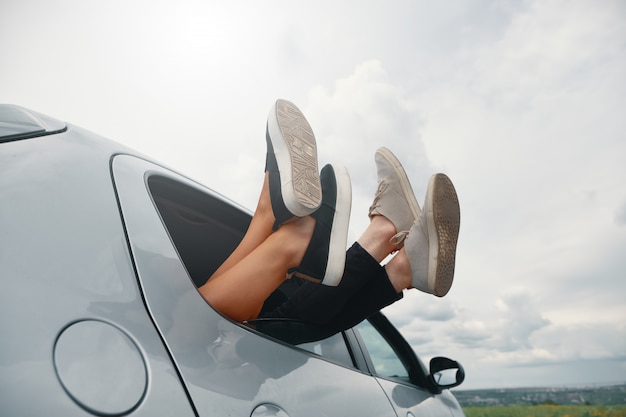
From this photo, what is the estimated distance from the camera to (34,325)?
0.89 metres

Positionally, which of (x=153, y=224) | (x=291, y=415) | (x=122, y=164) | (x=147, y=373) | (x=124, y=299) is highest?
(x=122, y=164)

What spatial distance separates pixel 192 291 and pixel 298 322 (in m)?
0.58

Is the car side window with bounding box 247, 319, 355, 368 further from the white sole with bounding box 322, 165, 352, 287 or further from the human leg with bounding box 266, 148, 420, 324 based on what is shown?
the white sole with bounding box 322, 165, 352, 287

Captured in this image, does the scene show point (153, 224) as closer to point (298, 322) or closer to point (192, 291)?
point (192, 291)

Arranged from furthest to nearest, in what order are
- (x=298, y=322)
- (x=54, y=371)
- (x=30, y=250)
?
(x=298, y=322) < (x=30, y=250) < (x=54, y=371)

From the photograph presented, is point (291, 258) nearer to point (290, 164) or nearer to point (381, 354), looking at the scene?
point (290, 164)

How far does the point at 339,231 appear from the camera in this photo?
5.99ft

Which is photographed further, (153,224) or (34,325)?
(153,224)

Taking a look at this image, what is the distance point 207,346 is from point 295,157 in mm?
865

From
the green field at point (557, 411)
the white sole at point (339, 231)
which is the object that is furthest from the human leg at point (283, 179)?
the green field at point (557, 411)

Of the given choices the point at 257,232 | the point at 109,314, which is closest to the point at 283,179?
the point at 257,232

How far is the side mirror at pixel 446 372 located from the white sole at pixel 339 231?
129 cm

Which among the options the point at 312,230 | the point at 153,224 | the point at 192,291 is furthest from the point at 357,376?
the point at 153,224

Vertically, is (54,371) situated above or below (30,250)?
below
